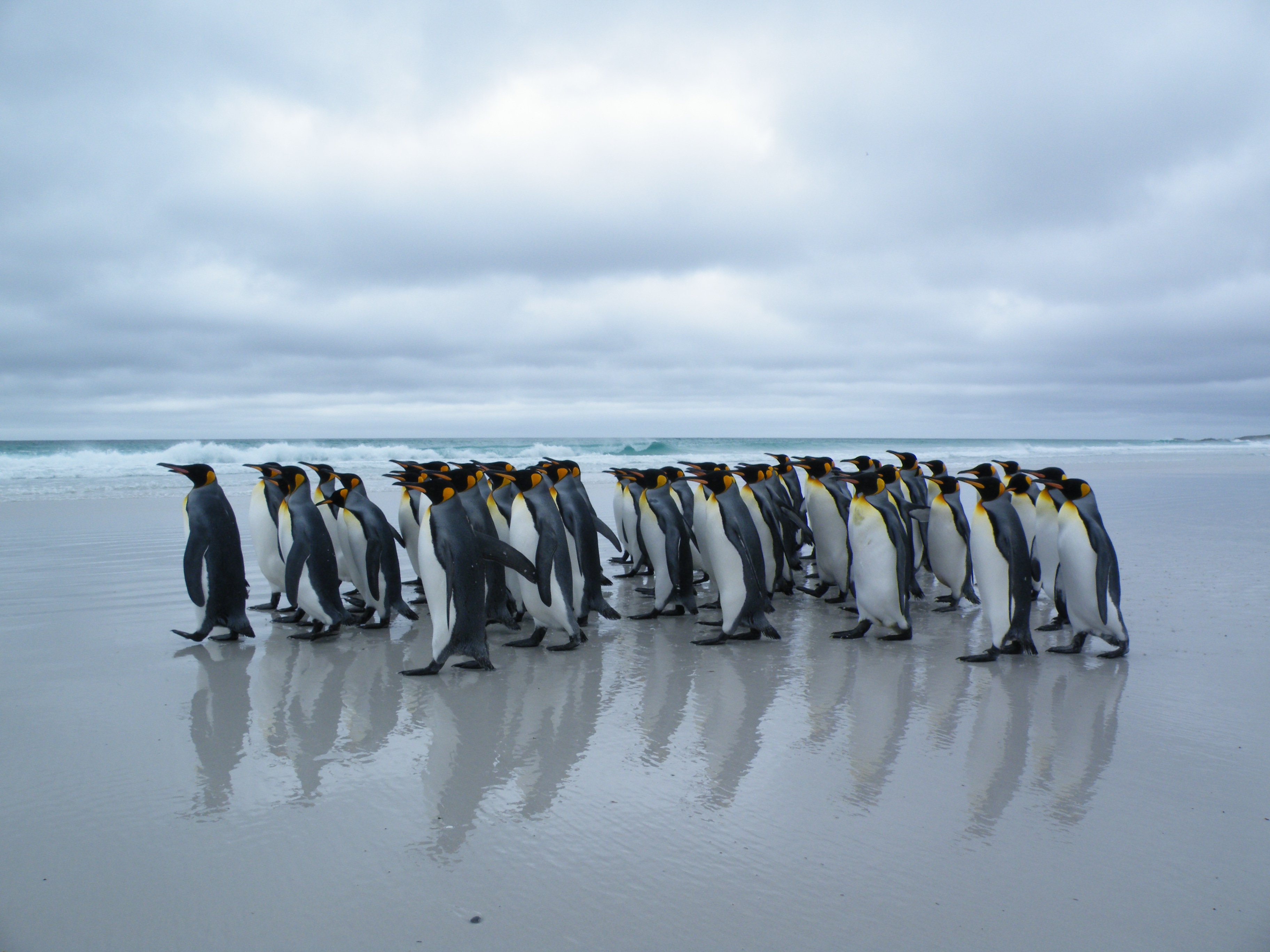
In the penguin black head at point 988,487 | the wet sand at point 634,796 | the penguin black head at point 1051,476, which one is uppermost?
the penguin black head at point 1051,476

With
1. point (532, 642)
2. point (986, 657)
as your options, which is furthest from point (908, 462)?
point (532, 642)

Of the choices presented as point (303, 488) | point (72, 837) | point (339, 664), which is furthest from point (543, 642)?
point (72, 837)

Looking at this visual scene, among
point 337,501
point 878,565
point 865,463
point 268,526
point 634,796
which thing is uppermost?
point 865,463

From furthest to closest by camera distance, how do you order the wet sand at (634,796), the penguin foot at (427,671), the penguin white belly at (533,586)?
the penguin white belly at (533,586) < the penguin foot at (427,671) < the wet sand at (634,796)

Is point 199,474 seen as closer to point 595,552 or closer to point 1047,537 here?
point 595,552

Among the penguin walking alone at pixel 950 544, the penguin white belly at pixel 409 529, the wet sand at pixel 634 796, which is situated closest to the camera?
the wet sand at pixel 634 796

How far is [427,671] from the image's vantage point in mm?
4434

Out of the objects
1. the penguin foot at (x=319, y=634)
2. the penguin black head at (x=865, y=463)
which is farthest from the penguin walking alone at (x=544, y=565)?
the penguin black head at (x=865, y=463)

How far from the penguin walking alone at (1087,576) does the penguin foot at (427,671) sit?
3614 mm

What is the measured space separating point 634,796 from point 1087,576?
343 cm

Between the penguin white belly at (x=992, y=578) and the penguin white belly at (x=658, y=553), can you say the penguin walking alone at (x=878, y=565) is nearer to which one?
the penguin white belly at (x=992, y=578)

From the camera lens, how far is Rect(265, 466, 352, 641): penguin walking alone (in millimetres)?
5227

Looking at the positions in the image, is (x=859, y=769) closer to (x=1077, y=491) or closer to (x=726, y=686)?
(x=726, y=686)

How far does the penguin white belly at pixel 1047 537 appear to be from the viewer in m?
5.81
